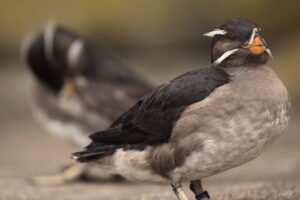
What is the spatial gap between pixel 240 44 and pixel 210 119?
0.54m

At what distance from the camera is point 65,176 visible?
7766 mm

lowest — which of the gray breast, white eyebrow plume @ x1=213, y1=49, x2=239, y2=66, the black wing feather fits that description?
the gray breast

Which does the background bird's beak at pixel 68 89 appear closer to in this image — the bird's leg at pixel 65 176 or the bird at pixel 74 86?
the bird at pixel 74 86

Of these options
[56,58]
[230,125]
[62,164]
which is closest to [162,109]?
[230,125]

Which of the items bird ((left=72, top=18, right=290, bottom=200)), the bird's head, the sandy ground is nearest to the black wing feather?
bird ((left=72, top=18, right=290, bottom=200))

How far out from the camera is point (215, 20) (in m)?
13.9

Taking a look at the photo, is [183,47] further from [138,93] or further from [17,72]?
[138,93]

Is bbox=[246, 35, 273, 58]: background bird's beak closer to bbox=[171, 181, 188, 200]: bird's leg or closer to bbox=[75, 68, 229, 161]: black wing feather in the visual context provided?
bbox=[75, 68, 229, 161]: black wing feather

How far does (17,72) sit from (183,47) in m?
3.03

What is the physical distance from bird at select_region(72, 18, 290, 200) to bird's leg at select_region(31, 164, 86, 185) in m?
2.66

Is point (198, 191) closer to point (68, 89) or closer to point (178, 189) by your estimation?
point (178, 189)

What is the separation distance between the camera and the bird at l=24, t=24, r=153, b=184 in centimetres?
785

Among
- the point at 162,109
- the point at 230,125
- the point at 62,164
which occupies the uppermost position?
the point at 62,164

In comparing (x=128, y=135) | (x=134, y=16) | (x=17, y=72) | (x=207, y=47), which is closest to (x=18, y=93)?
(x=17, y=72)
